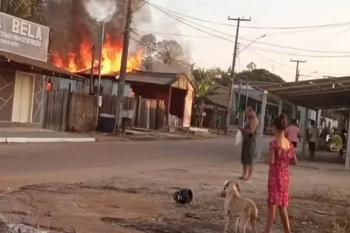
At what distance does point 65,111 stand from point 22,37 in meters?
4.61

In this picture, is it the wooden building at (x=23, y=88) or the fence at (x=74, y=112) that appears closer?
the wooden building at (x=23, y=88)


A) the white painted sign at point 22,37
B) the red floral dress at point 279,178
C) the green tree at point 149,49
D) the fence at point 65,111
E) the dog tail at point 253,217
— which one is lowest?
the dog tail at point 253,217

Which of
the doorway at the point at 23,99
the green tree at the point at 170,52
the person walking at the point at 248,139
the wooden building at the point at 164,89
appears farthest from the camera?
the green tree at the point at 170,52

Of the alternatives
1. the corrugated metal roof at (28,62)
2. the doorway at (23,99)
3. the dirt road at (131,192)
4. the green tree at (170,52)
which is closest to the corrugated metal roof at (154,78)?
the corrugated metal roof at (28,62)

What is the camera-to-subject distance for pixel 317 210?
12.1 metres

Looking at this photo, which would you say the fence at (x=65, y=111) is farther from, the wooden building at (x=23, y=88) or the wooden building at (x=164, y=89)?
the wooden building at (x=164, y=89)

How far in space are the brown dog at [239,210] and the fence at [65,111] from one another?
81.8 ft

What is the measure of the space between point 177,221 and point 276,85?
18.5 m

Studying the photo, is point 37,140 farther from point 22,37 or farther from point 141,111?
point 141,111

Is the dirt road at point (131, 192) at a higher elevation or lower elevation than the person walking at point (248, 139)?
lower

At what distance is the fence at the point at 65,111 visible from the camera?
3347cm

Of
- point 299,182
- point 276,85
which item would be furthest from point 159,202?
point 276,85

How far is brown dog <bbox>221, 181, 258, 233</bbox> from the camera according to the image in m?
8.72

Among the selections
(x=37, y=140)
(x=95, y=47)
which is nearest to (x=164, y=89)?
(x=95, y=47)
